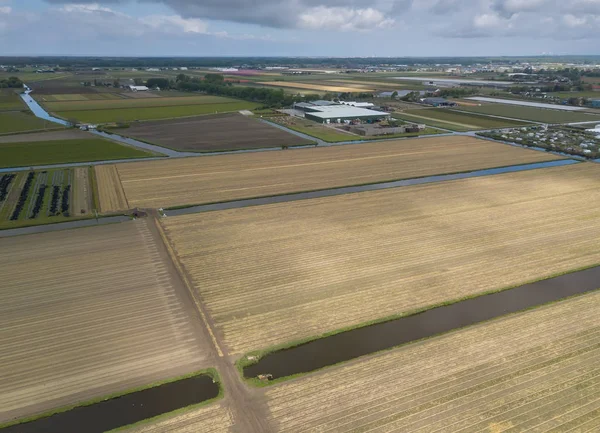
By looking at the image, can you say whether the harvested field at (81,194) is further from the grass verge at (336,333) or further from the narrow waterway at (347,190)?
the grass verge at (336,333)

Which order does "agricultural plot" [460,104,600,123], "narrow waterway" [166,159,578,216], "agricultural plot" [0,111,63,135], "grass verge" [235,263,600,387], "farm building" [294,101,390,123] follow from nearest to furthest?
1. "grass verge" [235,263,600,387]
2. "narrow waterway" [166,159,578,216]
3. "agricultural plot" [0,111,63,135]
4. "farm building" [294,101,390,123]
5. "agricultural plot" [460,104,600,123]

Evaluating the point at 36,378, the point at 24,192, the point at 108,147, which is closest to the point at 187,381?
the point at 36,378

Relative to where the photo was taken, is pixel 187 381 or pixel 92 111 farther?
pixel 92 111

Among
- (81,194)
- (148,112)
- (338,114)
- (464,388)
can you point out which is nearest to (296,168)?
(81,194)

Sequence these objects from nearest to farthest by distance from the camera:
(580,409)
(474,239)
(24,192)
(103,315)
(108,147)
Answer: (580,409)
(103,315)
(474,239)
(24,192)
(108,147)

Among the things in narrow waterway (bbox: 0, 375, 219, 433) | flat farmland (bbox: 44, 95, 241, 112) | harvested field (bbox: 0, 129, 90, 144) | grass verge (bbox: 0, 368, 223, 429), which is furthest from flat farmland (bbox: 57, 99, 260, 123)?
narrow waterway (bbox: 0, 375, 219, 433)

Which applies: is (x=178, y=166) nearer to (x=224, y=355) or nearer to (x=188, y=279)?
(x=188, y=279)

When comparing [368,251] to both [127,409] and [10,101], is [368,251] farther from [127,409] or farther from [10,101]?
[10,101]

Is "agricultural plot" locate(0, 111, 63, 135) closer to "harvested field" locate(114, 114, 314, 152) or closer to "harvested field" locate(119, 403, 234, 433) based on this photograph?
"harvested field" locate(114, 114, 314, 152)
